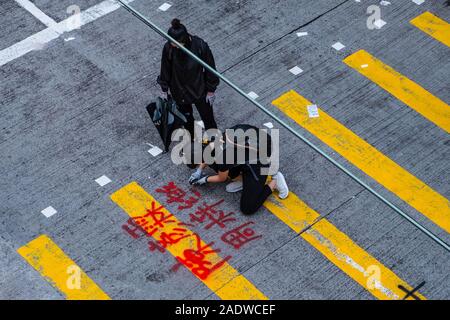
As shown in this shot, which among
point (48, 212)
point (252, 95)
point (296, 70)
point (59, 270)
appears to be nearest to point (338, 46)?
point (296, 70)

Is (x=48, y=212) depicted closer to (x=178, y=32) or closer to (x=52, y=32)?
(x=178, y=32)

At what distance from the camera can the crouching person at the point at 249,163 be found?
995 centimetres

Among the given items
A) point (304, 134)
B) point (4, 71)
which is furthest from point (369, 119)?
point (4, 71)

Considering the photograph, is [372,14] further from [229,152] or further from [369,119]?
[229,152]

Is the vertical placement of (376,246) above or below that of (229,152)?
below

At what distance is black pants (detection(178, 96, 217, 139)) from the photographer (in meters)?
10.7

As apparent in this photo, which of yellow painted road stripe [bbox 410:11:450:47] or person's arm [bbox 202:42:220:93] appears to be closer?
person's arm [bbox 202:42:220:93]

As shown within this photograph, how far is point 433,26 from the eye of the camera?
12750mm

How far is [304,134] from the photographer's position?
11.1 m

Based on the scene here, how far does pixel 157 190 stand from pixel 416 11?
5397 mm

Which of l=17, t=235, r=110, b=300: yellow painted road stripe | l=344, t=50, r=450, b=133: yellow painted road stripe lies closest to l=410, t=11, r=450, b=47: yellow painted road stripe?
l=344, t=50, r=450, b=133: yellow painted road stripe

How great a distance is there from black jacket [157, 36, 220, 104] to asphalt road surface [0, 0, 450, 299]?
0.90m

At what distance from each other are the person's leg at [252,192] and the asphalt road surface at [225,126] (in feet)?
0.54

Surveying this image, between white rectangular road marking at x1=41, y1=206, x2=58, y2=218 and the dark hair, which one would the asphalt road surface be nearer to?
white rectangular road marking at x1=41, y1=206, x2=58, y2=218
